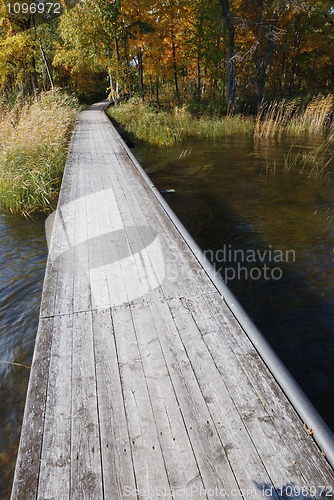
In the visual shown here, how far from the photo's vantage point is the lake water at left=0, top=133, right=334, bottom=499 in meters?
3.08

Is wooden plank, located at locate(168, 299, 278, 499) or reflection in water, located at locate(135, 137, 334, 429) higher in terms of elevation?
wooden plank, located at locate(168, 299, 278, 499)

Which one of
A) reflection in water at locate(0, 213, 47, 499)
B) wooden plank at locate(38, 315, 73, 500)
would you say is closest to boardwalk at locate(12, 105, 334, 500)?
wooden plank at locate(38, 315, 73, 500)

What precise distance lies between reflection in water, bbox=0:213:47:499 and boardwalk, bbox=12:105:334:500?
0.71 metres

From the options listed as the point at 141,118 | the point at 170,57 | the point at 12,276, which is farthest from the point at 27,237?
the point at 170,57

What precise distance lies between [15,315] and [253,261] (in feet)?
10.8

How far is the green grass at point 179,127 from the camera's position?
12.8 metres

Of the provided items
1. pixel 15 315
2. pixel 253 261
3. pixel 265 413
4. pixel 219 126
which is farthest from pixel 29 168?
pixel 219 126

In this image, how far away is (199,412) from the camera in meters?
1.91

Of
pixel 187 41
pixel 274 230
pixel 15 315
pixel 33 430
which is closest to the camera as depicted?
pixel 33 430

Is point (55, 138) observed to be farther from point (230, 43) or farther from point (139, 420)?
point (230, 43)

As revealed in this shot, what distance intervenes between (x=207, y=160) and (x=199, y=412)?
30.4ft

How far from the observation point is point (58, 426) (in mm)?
1864

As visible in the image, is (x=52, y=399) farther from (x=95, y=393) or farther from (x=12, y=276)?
(x=12, y=276)

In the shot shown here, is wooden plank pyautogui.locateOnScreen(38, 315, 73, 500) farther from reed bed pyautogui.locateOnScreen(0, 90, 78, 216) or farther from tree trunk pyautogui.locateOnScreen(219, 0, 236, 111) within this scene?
tree trunk pyautogui.locateOnScreen(219, 0, 236, 111)
